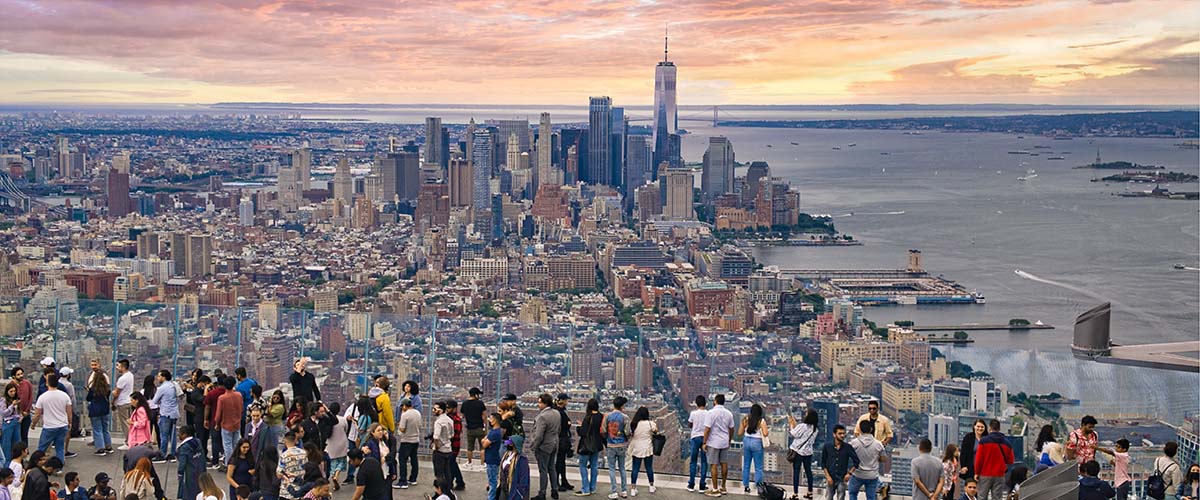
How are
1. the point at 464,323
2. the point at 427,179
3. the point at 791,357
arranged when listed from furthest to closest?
1. the point at 427,179
2. the point at 464,323
3. the point at 791,357

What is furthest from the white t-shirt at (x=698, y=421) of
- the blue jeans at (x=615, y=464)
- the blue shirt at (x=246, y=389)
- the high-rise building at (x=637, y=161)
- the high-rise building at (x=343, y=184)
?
the high-rise building at (x=637, y=161)

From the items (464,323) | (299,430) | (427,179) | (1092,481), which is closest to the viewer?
(1092,481)

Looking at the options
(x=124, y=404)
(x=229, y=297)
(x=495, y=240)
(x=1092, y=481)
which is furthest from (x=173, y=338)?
(x=495, y=240)

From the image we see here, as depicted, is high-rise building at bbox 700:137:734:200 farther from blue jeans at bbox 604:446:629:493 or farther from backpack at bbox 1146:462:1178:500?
backpack at bbox 1146:462:1178:500

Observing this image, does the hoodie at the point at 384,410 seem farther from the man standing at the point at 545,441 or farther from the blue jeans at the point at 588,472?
the blue jeans at the point at 588,472

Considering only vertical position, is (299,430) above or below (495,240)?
above

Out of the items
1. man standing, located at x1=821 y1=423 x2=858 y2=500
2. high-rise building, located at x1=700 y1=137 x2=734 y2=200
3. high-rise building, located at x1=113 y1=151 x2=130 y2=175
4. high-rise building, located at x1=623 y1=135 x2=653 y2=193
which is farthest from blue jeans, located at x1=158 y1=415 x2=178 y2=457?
high-rise building, located at x1=623 y1=135 x2=653 y2=193

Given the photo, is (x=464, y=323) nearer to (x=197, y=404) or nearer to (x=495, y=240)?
(x=197, y=404)
